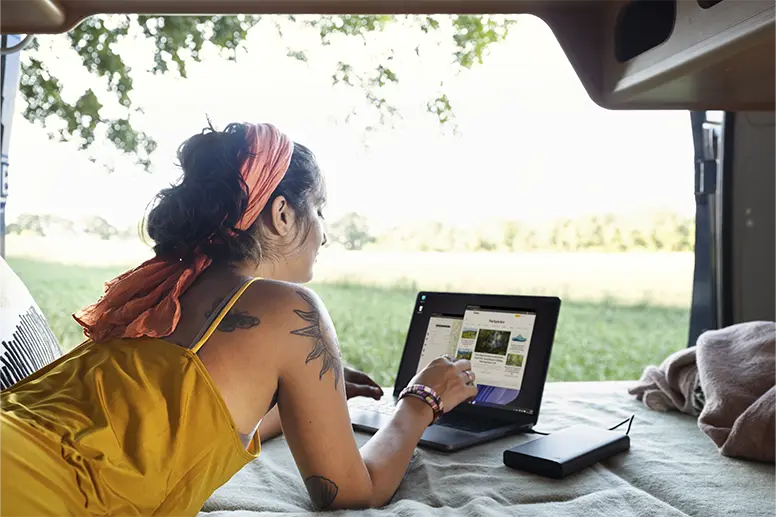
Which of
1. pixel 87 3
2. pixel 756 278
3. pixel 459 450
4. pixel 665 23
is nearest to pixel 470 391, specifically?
pixel 459 450

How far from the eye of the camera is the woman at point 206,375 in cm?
79

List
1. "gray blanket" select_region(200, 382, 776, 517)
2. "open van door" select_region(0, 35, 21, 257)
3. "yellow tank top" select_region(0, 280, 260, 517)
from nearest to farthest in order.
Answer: "yellow tank top" select_region(0, 280, 260, 517), "gray blanket" select_region(200, 382, 776, 517), "open van door" select_region(0, 35, 21, 257)

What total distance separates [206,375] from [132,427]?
0.10 m

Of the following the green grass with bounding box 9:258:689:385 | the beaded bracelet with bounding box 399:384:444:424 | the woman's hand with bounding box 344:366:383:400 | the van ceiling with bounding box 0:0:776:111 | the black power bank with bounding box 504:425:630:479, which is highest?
the van ceiling with bounding box 0:0:776:111

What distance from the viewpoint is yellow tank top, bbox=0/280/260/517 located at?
779mm

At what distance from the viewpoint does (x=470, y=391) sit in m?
1.20

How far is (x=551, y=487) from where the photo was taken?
3.21 ft

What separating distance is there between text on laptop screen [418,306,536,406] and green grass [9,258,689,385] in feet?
3.59

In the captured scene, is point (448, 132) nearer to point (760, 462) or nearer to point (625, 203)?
point (625, 203)

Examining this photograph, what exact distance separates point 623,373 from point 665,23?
73.0 inches

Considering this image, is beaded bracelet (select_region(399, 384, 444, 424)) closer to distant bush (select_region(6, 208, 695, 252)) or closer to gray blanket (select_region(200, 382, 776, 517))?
gray blanket (select_region(200, 382, 776, 517))

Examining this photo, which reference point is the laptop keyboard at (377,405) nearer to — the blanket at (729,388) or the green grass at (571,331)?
the blanket at (729,388)

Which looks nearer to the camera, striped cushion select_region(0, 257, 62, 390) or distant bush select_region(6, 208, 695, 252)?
striped cushion select_region(0, 257, 62, 390)

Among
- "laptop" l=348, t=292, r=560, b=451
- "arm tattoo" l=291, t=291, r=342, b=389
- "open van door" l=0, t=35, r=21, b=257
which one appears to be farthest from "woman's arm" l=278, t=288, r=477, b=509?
"open van door" l=0, t=35, r=21, b=257
